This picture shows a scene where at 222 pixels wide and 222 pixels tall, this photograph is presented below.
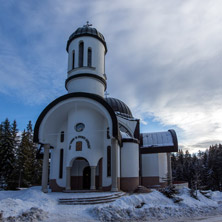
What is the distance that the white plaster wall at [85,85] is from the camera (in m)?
19.1

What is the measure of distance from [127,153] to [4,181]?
19.2m

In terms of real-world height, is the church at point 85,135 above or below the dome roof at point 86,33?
below

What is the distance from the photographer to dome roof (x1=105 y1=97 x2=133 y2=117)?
87.5 ft

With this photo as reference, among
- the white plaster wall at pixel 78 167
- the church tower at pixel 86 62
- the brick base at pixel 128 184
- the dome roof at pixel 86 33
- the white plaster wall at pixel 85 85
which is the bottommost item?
the brick base at pixel 128 184

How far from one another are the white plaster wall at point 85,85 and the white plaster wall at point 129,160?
538cm

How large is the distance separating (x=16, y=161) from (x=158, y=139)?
19.7 meters

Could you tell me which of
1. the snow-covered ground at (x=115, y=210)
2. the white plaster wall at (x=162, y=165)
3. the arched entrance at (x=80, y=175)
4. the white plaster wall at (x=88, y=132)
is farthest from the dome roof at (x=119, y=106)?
the snow-covered ground at (x=115, y=210)

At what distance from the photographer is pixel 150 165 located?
2436 centimetres

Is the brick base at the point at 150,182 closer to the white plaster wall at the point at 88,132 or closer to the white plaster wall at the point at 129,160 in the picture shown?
the white plaster wall at the point at 129,160

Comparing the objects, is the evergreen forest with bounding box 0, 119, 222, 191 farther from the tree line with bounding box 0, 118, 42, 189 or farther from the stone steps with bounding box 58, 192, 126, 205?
the stone steps with bounding box 58, 192, 126, 205

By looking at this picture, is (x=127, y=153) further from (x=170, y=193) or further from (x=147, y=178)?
(x=147, y=178)

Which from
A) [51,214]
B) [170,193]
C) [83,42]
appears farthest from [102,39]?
[51,214]

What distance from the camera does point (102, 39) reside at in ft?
68.9

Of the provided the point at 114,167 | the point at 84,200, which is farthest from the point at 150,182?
the point at 84,200
